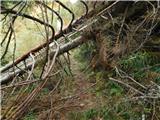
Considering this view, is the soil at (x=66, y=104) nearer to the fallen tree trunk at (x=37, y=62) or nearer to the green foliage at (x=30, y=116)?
the green foliage at (x=30, y=116)

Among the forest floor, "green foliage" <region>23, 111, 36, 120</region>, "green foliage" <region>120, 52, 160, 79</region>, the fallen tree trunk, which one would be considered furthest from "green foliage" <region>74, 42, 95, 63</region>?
"green foliage" <region>23, 111, 36, 120</region>

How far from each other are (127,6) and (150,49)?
84cm

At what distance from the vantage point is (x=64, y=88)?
4480 mm

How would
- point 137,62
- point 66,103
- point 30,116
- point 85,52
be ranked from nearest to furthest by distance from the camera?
point 30,116 → point 66,103 → point 137,62 → point 85,52

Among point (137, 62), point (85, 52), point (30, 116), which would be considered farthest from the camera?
point (85, 52)

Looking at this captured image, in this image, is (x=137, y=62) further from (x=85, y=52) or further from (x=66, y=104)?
(x=85, y=52)

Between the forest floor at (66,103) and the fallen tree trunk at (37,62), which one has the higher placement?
the fallen tree trunk at (37,62)

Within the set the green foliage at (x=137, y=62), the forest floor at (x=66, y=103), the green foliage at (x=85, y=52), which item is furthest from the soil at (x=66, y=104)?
the green foliage at (x=85, y=52)

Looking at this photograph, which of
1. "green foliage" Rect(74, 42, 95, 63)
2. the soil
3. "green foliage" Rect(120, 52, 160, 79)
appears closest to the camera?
the soil

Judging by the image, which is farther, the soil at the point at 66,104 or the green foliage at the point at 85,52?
the green foliage at the point at 85,52

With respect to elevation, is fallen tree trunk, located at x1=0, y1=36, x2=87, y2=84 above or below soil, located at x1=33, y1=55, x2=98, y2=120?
above

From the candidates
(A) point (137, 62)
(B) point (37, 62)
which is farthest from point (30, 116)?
(A) point (137, 62)

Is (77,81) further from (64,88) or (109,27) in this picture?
(109,27)

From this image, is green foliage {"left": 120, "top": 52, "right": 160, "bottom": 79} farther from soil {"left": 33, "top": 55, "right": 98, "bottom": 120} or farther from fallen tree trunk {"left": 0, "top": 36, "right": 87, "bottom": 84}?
fallen tree trunk {"left": 0, "top": 36, "right": 87, "bottom": 84}
